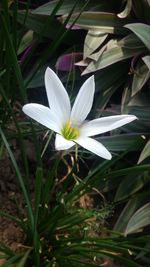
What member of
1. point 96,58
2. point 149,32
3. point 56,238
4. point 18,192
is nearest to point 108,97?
point 96,58

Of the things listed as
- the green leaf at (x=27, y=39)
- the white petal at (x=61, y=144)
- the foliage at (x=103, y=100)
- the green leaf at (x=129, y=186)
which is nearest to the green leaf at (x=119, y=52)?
the foliage at (x=103, y=100)

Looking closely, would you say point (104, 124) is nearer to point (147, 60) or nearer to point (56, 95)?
point (56, 95)

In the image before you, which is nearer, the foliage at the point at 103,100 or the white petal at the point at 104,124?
the white petal at the point at 104,124

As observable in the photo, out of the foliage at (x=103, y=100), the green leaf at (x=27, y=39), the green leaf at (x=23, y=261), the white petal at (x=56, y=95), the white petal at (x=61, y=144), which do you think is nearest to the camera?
the white petal at (x=61, y=144)

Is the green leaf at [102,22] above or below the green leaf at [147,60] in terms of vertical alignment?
above

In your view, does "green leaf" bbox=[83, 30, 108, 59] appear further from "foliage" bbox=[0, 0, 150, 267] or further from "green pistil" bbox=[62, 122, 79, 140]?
"green pistil" bbox=[62, 122, 79, 140]

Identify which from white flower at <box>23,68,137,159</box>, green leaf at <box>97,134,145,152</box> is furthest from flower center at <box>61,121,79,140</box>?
green leaf at <box>97,134,145,152</box>

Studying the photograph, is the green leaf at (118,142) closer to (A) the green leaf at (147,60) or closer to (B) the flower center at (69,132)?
(A) the green leaf at (147,60)

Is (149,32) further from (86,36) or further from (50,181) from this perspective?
A: (50,181)
